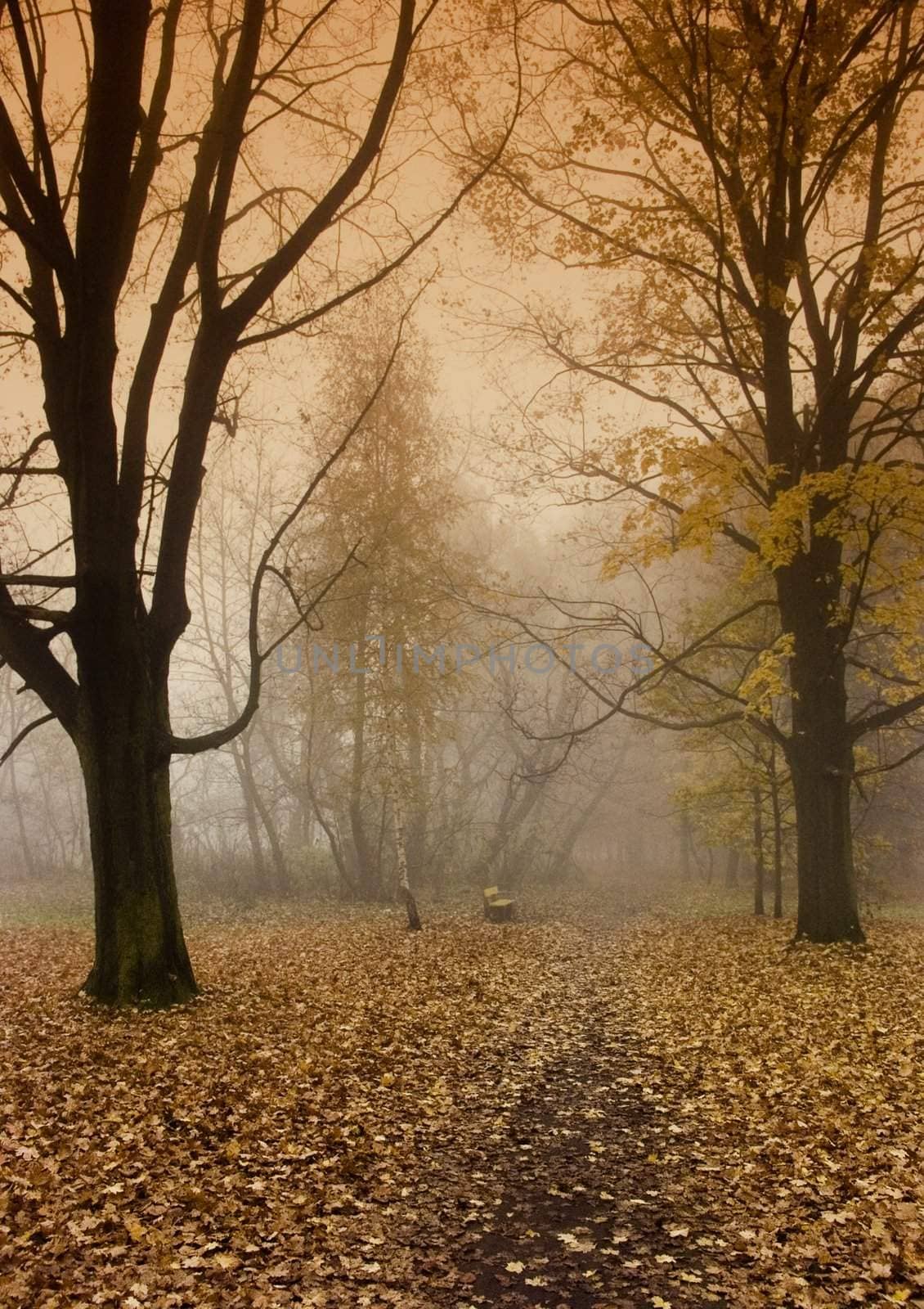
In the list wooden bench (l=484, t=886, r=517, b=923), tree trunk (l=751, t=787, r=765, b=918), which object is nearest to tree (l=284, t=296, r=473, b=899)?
wooden bench (l=484, t=886, r=517, b=923)

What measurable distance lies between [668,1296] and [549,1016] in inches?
197

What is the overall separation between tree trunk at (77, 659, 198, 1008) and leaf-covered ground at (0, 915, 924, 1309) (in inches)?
15.5

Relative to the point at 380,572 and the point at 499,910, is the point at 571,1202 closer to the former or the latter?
the point at 499,910

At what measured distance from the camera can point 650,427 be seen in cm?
Result: 1061

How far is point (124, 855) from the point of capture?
7.99 metres

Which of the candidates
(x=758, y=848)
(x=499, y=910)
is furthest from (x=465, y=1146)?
Result: (x=499, y=910)

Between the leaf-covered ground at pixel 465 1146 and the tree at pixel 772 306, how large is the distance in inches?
157

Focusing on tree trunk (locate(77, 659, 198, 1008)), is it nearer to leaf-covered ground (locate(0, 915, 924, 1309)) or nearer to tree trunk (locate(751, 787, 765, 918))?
leaf-covered ground (locate(0, 915, 924, 1309))

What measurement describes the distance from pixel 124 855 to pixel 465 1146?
14.0 ft

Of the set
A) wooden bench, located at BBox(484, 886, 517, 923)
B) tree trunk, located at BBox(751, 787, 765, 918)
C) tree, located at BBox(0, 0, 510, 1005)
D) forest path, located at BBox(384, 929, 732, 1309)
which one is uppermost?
tree, located at BBox(0, 0, 510, 1005)

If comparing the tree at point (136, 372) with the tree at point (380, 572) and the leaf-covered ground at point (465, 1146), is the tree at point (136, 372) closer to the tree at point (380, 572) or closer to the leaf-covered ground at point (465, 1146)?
the leaf-covered ground at point (465, 1146)

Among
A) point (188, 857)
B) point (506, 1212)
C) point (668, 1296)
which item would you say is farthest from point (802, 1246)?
point (188, 857)

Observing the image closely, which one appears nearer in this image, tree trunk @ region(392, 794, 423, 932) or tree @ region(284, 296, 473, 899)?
tree trunk @ region(392, 794, 423, 932)

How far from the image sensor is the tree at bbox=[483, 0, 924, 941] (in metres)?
9.70
